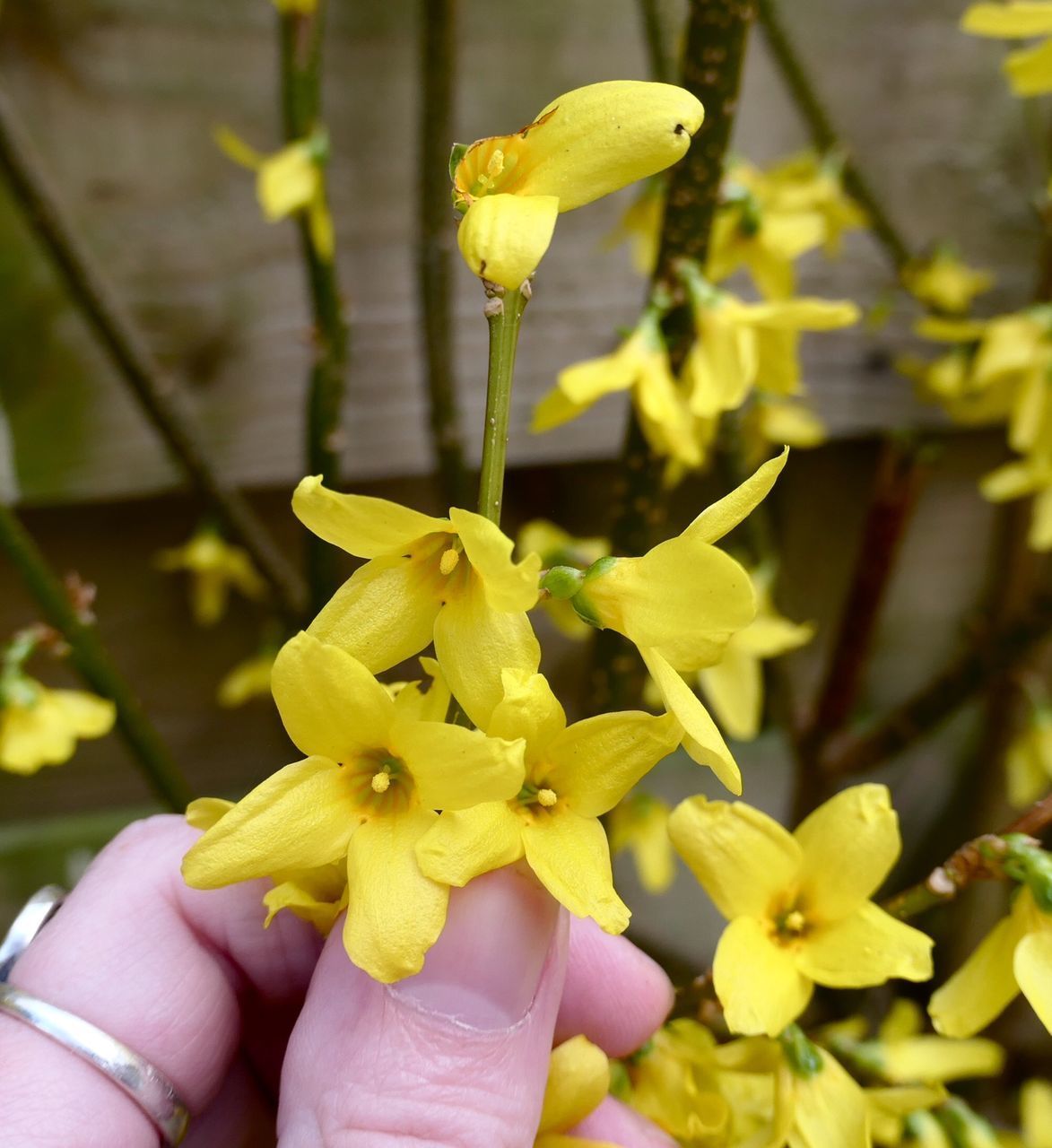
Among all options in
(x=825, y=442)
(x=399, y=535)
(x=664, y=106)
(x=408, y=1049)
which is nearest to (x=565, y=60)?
(x=825, y=442)

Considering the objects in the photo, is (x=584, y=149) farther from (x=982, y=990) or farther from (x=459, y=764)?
(x=982, y=990)

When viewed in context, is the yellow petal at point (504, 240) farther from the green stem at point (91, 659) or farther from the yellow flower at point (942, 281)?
the yellow flower at point (942, 281)

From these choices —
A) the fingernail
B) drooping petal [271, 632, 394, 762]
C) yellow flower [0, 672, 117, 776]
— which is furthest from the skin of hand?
yellow flower [0, 672, 117, 776]

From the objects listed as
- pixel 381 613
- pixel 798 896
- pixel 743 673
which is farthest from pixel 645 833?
pixel 381 613

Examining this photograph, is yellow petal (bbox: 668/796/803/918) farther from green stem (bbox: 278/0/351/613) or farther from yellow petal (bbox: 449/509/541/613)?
green stem (bbox: 278/0/351/613)

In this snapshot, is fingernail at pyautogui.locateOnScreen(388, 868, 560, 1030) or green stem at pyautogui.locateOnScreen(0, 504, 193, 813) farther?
green stem at pyautogui.locateOnScreen(0, 504, 193, 813)
